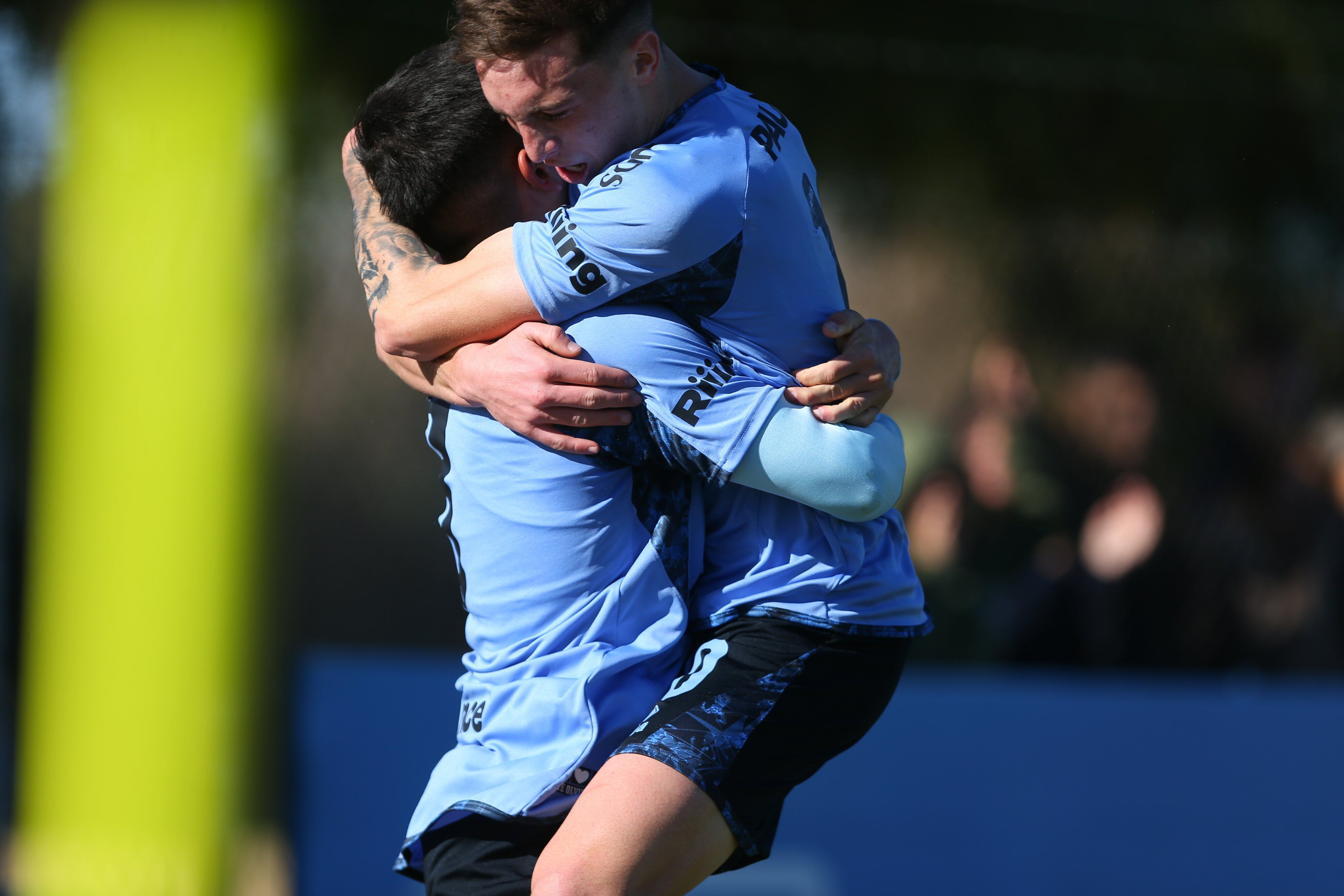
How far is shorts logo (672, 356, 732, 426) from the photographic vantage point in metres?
1.57

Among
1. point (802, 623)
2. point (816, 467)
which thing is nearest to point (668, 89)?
point (816, 467)

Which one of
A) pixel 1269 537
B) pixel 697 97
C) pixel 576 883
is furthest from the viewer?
pixel 1269 537

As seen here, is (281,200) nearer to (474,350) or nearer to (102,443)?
(102,443)

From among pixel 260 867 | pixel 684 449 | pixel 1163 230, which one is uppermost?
pixel 684 449

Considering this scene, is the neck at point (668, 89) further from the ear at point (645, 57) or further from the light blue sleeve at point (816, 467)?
the light blue sleeve at point (816, 467)

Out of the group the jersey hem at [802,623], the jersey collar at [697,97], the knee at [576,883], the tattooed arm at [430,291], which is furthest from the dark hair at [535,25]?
the knee at [576,883]

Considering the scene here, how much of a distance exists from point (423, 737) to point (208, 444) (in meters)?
1.12

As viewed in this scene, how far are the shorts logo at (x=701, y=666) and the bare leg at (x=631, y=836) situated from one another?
120 millimetres

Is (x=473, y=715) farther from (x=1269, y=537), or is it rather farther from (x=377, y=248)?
(x=1269, y=537)

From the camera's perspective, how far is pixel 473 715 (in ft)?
5.79

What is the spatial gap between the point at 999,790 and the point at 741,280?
3014 mm

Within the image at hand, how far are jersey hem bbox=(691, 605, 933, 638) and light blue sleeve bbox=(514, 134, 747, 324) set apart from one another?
0.43 meters

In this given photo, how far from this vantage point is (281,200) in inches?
162

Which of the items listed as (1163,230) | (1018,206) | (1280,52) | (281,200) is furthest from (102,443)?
(1280,52)
